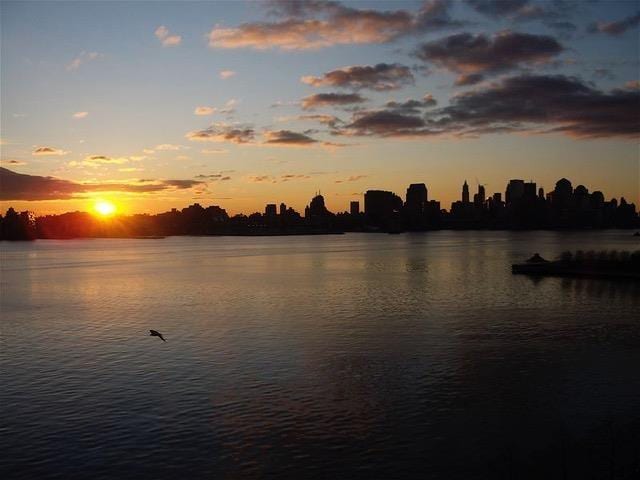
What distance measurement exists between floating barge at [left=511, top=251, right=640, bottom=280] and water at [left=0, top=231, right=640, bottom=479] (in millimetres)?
31206

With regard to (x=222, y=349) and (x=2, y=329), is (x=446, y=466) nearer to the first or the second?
(x=222, y=349)

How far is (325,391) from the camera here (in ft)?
111

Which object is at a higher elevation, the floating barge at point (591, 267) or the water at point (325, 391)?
the floating barge at point (591, 267)

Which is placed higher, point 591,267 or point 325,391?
point 591,267

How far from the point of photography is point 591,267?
104625 millimetres

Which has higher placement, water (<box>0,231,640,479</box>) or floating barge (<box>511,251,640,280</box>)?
floating barge (<box>511,251,640,280</box>)

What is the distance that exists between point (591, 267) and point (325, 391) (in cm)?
8565

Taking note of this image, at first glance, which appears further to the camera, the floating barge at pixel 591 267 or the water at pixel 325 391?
the floating barge at pixel 591 267

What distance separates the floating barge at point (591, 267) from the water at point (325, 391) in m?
31.2

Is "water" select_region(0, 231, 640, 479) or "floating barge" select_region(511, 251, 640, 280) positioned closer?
"water" select_region(0, 231, 640, 479)

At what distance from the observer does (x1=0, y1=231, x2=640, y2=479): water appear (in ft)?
79.5

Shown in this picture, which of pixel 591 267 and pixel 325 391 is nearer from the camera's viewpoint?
pixel 325 391

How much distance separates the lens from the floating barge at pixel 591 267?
98.3 m

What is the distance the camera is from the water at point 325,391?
79.5 ft
